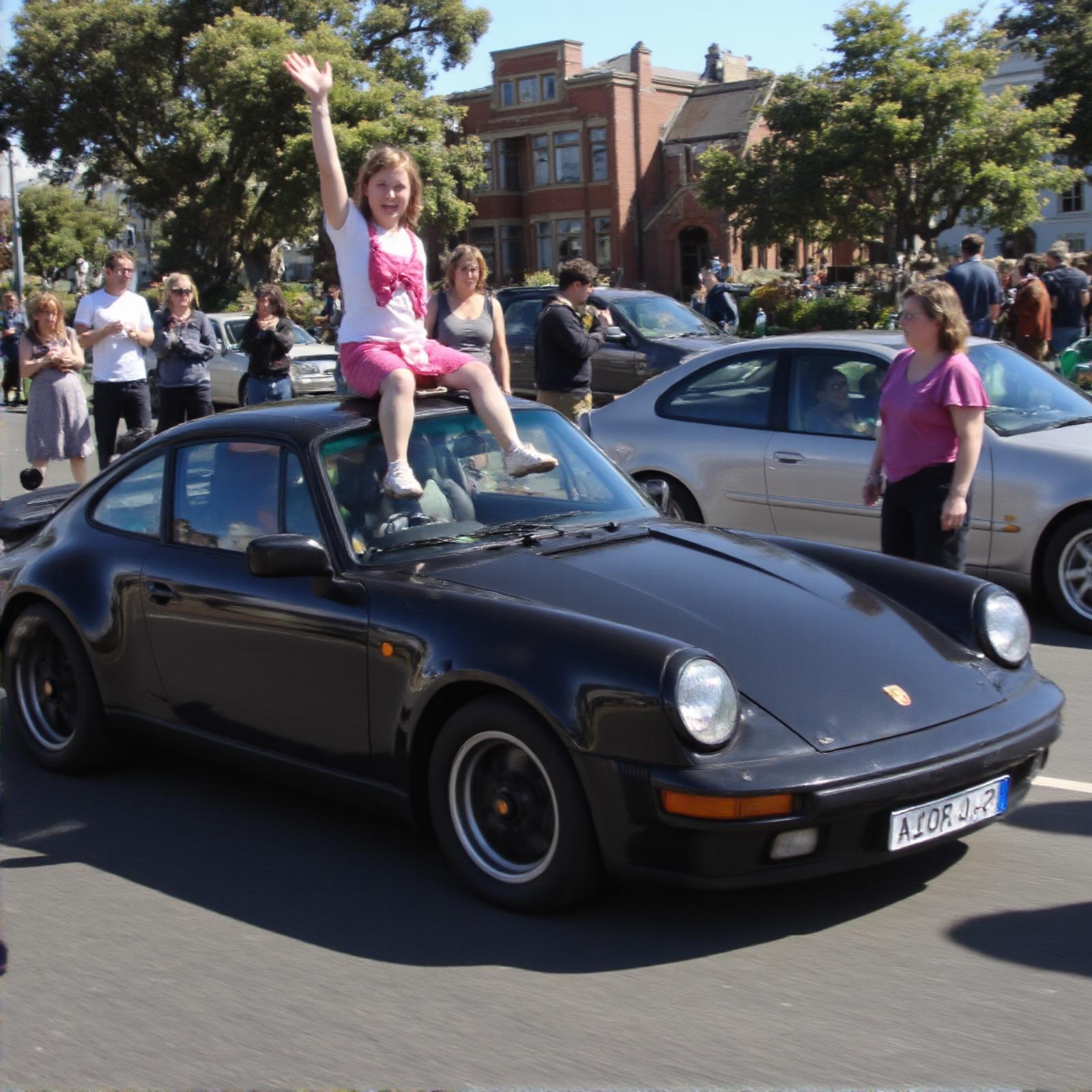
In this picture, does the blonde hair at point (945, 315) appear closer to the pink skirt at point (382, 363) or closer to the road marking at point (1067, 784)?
the road marking at point (1067, 784)

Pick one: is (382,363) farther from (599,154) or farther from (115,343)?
(599,154)

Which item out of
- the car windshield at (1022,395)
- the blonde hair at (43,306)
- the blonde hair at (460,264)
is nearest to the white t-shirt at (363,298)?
the blonde hair at (460,264)


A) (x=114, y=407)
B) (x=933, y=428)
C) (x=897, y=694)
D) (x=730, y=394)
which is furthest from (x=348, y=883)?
(x=114, y=407)

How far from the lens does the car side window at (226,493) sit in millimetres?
4977

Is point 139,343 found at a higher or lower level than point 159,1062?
higher

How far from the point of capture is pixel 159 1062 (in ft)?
10.8

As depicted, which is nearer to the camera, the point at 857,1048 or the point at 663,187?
Result: the point at 857,1048

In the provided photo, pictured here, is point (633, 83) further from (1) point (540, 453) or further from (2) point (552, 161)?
(1) point (540, 453)

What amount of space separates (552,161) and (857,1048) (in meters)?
62.9

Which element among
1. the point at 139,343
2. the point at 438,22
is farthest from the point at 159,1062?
the point at 438,22

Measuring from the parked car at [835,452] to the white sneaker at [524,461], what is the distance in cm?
268

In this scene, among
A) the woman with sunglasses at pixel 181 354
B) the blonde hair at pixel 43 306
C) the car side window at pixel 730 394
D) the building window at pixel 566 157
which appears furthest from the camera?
the building window at pixel 566 157

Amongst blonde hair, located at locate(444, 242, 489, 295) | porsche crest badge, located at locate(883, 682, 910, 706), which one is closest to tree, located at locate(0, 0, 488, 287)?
blonde hair, located at locate(444, 242, 489, 295)

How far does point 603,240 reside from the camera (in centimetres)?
6316
